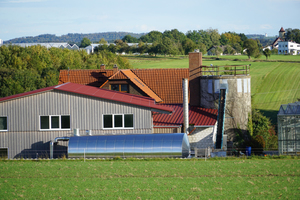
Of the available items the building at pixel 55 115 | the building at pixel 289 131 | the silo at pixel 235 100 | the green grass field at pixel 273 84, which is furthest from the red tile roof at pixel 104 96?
the green grass field at pixel 273 84

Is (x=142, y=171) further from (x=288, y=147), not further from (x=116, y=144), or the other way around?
(x=288, y=147)

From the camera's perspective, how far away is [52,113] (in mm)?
28828

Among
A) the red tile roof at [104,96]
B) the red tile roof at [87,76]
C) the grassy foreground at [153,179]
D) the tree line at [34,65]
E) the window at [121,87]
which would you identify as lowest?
the grassy foreground at [153,179]

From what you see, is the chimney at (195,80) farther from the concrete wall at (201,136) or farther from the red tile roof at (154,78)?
the concrete wall at (201,136)

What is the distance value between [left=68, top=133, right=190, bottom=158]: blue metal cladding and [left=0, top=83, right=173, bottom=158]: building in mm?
3235

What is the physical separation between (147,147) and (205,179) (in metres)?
7.64

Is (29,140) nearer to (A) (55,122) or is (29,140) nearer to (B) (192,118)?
(A) (55,122)

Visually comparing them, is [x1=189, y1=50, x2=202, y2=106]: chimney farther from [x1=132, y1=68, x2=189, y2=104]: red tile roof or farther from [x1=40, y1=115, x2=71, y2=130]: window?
[x1=40, y1=115, x2=71, y2=130]: window

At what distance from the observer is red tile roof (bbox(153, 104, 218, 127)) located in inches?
1272

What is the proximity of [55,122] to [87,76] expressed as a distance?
15.7 metres

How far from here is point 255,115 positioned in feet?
168

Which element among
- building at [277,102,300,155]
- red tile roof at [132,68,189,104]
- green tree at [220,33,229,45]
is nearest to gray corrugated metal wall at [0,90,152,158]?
building at [277,102,300,155]

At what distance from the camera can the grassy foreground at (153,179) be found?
50.2 feet

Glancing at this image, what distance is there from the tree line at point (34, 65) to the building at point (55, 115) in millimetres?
45895
